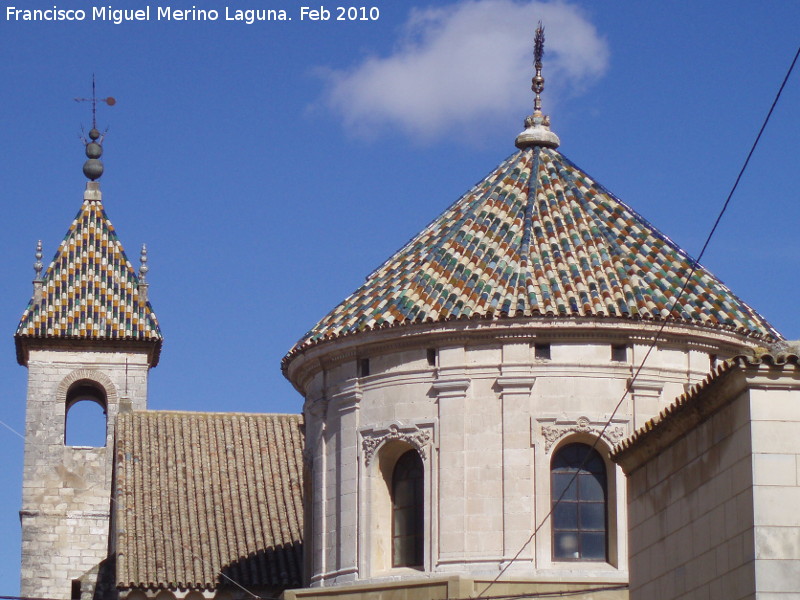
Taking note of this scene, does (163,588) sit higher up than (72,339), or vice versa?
(72,339)

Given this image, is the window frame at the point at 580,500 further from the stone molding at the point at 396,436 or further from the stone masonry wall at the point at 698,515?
the stone masonry wall at the point at 698,515

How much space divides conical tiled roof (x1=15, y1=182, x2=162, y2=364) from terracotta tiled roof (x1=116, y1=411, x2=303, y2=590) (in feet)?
14.6

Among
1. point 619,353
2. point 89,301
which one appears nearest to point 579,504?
point 619,353

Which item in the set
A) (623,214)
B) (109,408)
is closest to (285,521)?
(109,408)

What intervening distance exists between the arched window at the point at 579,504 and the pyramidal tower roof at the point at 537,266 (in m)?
2.13

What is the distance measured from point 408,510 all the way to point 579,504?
2.69 meters

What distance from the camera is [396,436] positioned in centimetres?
3144

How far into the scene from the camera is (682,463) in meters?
22.0

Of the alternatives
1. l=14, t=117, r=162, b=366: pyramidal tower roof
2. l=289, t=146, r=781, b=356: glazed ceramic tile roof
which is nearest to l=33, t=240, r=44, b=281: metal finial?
l=14, t=117, r=162, b=366: pyramidal tower roof

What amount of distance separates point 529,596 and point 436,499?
2.15 meters

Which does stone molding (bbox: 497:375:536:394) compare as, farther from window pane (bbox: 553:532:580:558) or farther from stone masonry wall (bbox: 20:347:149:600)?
stone masonry wall (bbox: 20:347:149:600)

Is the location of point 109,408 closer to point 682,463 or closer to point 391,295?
point 391,295

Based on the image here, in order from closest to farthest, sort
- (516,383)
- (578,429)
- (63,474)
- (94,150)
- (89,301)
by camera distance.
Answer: (578,429)
(516,383)
(63,474)
(89,301)
(94,150)

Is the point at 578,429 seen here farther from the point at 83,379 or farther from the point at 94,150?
the point at 94,150
